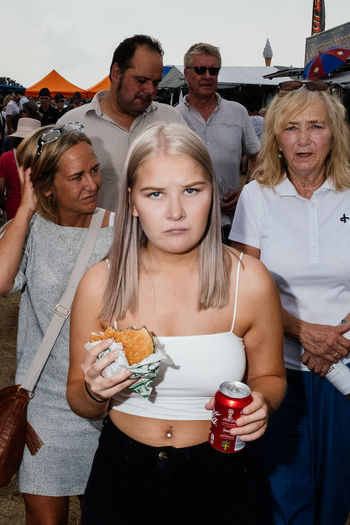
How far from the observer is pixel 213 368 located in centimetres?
167

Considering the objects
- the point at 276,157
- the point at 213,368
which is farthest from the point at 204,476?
the point at 276,157

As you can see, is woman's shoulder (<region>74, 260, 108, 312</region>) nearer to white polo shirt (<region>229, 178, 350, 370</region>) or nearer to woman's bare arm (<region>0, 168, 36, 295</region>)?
woman's bare arm (<region>0, 168, 36, 295</region>)

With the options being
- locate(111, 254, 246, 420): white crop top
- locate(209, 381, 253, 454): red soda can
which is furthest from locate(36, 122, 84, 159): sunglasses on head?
locate(209, 381, 253, 454): red soda can

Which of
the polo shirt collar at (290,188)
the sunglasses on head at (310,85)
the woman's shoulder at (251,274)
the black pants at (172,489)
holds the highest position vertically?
the sunglasses on head at (310,85)

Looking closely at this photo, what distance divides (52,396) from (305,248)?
1.38 meters

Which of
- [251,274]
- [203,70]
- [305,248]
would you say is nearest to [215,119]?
[203,70]

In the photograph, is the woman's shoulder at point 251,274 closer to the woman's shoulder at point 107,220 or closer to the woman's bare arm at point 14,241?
the woman's shoulder at point 107,220

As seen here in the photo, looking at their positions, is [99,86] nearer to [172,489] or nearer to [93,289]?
[93,289]

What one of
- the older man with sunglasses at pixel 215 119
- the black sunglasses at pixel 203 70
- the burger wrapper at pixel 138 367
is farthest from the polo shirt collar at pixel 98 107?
the burger wrapper at pixel 138 367

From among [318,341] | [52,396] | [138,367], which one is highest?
[138,367]

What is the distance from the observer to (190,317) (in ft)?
5.79

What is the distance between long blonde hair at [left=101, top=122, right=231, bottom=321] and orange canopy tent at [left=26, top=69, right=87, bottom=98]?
920 inches

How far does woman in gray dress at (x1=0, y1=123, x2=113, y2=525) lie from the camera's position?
7.34ft

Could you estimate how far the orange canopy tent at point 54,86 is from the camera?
942 inches
